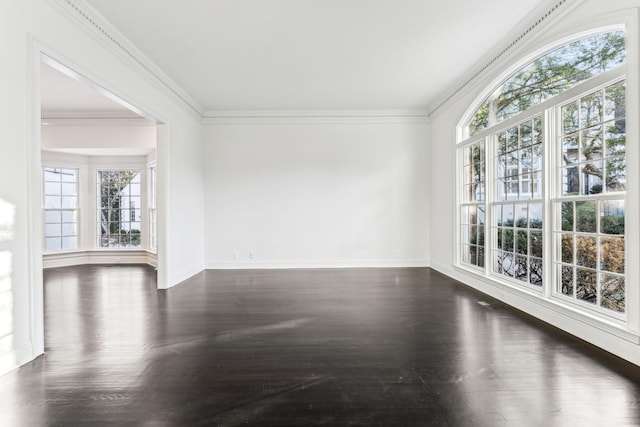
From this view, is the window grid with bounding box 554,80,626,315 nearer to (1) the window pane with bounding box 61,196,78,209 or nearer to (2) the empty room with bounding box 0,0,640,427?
(2) the empty room with bounding box 0,0,640,427

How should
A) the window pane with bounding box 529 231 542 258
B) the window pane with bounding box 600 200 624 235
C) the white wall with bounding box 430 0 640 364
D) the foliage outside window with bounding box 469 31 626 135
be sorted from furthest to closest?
the window pane with bounding box 529 231 542 258 → the foliage outside window with bounding box 469 31 626 135 → the window pane with bounding box 600 200 624 235 → the white wall with bounding box 430 0 640 364

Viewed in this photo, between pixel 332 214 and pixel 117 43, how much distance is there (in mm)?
4394

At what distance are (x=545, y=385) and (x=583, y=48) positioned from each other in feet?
10.1

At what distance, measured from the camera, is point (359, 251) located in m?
6.67

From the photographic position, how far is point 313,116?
659 cm

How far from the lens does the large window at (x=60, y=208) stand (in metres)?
7.03

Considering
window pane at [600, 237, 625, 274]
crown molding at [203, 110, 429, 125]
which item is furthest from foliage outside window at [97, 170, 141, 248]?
window pane at [600, 237, 625, 274]

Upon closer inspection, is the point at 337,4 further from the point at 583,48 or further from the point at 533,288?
the point at 533,288

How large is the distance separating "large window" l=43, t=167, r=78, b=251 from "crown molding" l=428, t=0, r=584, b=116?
8.29 metres

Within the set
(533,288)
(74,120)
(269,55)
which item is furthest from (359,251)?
(74,120)

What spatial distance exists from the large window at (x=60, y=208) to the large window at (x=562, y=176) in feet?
27.7

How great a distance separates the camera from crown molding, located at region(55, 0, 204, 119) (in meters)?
3.07

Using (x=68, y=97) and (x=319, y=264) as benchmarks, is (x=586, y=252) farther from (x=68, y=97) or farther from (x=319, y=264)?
(x=68, y=97)

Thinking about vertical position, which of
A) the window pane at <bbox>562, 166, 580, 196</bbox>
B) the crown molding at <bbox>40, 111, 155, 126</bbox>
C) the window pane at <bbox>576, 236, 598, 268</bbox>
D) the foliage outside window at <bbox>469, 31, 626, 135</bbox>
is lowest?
the window pane at <bbox>576, 236, 598, 268</bbox>
